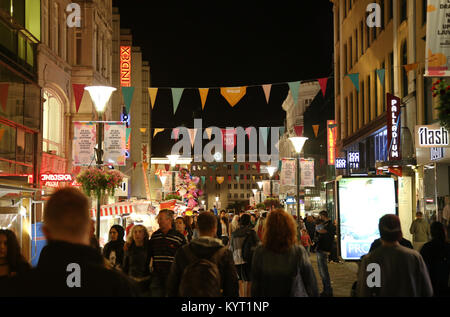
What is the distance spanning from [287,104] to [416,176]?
2887 inches

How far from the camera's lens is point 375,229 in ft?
46.0

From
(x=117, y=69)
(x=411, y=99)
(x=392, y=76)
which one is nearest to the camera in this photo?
(x=411, y=99)

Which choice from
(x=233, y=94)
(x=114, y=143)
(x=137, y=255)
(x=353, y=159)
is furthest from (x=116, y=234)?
(x=353, y=159)

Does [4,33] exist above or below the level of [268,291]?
above

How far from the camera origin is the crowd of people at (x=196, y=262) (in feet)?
10.5

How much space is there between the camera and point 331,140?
4403cm

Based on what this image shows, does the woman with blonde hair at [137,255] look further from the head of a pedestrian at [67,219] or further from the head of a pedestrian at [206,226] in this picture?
the head of a pedestrian at [67,219]

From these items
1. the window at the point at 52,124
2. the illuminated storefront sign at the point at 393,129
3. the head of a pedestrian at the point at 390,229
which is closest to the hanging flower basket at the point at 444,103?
the head of a pedestrian at the point at 390,229

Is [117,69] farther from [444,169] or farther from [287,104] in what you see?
[287,104]

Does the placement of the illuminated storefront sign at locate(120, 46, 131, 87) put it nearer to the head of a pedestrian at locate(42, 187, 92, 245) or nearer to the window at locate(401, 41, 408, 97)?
the window at locate(401, 41, 408, 97)

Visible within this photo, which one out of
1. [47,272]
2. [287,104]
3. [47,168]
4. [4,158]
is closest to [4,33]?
[4,158]

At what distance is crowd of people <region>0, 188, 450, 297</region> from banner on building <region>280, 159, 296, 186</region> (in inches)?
746

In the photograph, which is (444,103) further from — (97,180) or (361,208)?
(97,180)

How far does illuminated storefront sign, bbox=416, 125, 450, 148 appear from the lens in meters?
17.8
